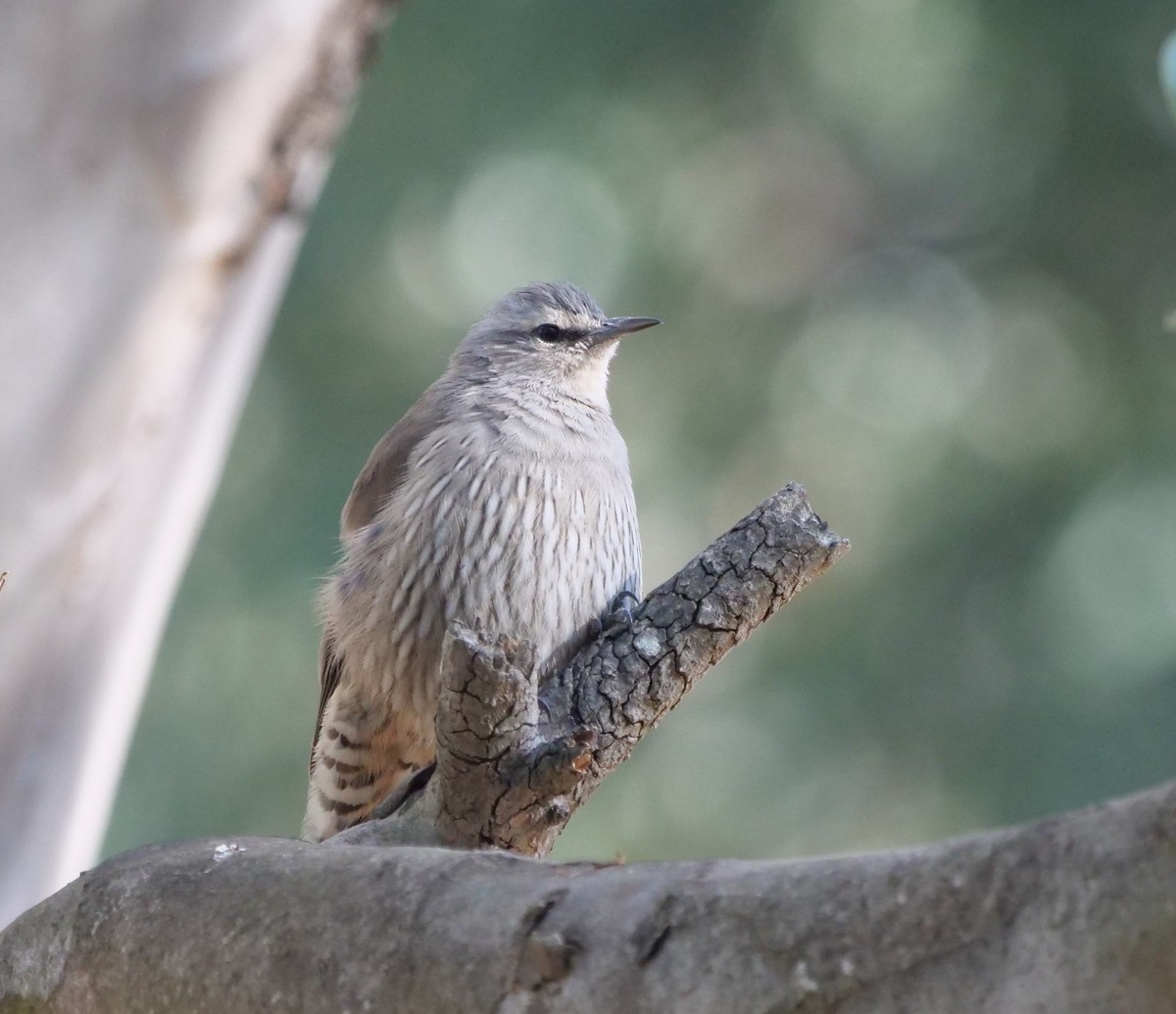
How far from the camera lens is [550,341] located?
2.85 m

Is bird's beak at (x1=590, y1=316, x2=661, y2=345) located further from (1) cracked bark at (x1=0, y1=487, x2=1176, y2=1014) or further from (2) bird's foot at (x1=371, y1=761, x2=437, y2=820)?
(1) cracked bark at (x1=0, y1=487, x2=1176, y2=1014)

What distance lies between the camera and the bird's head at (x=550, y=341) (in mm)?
2789

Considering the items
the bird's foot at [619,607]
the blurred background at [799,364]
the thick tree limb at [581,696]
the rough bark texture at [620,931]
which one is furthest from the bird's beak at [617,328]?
the rough bark texture at [620,931]

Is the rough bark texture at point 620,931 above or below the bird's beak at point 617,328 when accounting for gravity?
below

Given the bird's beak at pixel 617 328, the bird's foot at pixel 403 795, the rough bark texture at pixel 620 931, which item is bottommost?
the rough bark texture at pixel 620 931

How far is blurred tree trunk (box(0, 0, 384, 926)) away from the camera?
176 centimetres

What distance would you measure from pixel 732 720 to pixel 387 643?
2.21m

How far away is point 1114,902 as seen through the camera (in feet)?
2.47

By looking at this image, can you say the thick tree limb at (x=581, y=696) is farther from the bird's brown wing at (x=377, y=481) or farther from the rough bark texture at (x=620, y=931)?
the bird's brown wing at (x=377, y=481)

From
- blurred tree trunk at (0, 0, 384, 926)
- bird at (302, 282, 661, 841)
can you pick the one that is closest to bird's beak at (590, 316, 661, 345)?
bird at (302, 282, 661, 841)

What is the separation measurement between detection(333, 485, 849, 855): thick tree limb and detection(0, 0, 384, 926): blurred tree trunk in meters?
0.53

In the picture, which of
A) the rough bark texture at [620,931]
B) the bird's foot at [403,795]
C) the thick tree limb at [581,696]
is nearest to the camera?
the rough bark texture at [620,931]

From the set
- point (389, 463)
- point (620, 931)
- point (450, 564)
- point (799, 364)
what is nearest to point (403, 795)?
point (450, 564)

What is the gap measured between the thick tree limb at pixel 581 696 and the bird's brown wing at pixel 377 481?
0.83 m
